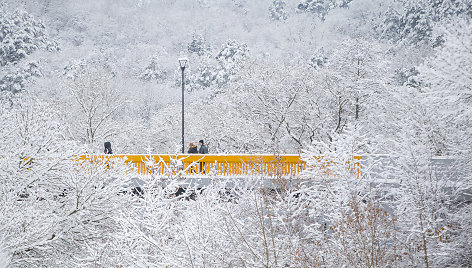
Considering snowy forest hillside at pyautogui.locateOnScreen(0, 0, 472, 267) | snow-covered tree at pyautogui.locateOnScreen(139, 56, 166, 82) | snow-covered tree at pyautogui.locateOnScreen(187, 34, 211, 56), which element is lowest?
snowy forest hillside at pyautogui.locateOnScreen(0, 0, 472, 267)

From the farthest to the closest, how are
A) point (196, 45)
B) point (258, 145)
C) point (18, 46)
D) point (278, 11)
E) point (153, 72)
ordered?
point (278, 11), point (196, 45), point (153, 72), point (18, 46), point (258, 145)

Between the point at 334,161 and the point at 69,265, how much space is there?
7626 millimetres

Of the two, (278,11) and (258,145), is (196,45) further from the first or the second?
(258,145)

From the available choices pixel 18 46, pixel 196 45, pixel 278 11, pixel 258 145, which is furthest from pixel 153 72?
pixel 278 11

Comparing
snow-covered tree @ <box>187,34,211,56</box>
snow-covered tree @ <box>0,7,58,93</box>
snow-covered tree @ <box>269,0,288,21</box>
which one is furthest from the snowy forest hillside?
snow-covered tree @ <box>269,0,288,21</box>

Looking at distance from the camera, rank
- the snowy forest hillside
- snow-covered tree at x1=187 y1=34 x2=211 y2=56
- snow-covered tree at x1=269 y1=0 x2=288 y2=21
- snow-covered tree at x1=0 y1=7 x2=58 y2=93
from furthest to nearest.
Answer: snow-covered tree at x1=269 y1=0 x2=288 y2=21 < snow-covered tree at x1=187 y1=34 x2=211 y2=56 < snow-covered tree at x1=0 y1=7 x2=58 y2=93 < the snowy forest hillside

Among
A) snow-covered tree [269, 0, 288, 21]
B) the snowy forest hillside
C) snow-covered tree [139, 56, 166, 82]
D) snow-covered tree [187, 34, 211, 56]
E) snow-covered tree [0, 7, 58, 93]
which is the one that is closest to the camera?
the snowy forest hillside

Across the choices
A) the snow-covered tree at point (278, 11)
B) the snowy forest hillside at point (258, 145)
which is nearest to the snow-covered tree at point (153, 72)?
the snowy forest hillside at point (258, 145)

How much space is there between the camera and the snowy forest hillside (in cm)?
809

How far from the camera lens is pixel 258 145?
27328 millimetres

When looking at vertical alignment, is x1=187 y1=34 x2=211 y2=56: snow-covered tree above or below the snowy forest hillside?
above

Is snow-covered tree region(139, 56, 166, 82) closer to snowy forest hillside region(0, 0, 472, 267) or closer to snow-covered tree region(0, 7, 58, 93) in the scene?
snowy forest hillside region(0, 0, 472, 267)

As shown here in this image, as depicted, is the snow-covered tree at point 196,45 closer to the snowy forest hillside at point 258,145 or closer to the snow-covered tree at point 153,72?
the snowy forest hillside at point 258,145

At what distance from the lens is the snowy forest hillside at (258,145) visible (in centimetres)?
809
